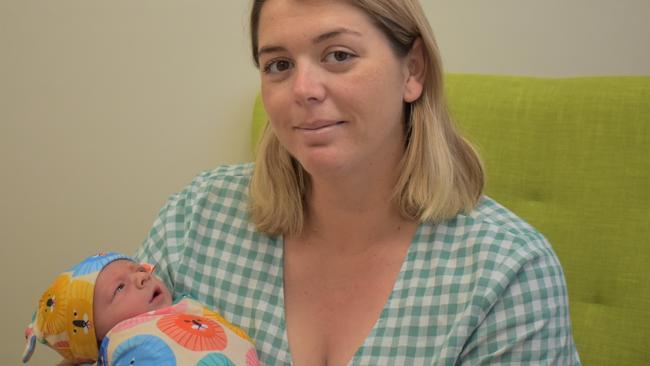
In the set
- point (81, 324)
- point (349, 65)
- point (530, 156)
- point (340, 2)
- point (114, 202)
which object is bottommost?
point (81, 324)

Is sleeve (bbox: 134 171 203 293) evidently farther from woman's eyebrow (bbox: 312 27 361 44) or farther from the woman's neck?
woman's eyebrow (bbox: 312 27 361 44)

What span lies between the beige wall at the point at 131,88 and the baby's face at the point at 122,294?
30.0 inches

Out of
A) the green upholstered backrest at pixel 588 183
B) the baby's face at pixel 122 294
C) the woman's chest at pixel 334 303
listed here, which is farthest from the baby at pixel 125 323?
the green upholstered backrest at pixel 588 183

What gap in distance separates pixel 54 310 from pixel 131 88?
88 centimetres

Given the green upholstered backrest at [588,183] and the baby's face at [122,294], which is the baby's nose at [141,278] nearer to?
the baby's face at [122,294]

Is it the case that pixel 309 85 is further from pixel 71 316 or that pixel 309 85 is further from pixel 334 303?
pixel 71 316

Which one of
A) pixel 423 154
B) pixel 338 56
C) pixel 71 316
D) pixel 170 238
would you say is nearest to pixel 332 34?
pixel 338 56

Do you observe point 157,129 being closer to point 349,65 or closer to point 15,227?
point 15,227

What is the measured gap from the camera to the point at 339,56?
120cm

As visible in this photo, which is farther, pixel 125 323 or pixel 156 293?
pixel 156 293

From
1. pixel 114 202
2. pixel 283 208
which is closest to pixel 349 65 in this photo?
pixel 283 208

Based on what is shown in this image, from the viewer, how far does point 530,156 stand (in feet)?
5.20

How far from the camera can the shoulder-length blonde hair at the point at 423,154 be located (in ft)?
4.05

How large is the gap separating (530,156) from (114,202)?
45.7 inches
